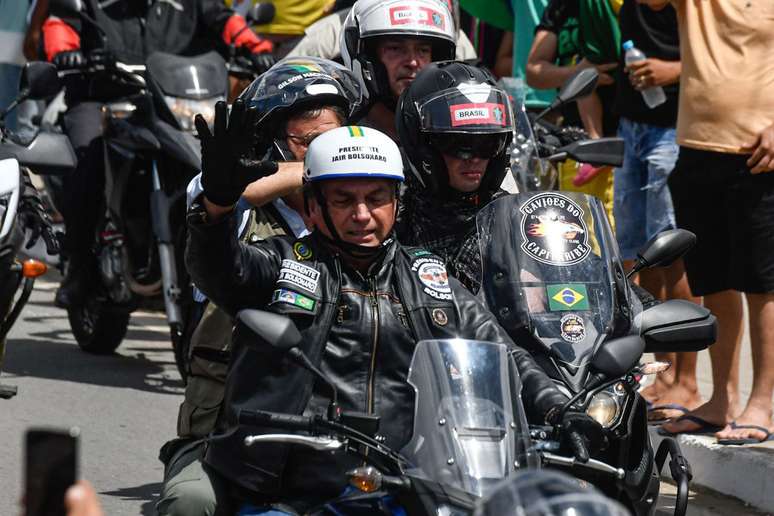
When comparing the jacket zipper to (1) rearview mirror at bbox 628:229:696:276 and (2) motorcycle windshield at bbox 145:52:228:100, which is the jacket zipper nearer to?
(1) rearview mirror at bbox 628:229:696:276

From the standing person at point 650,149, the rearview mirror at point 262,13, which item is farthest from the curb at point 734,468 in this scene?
the rearview mirror at point 262,13

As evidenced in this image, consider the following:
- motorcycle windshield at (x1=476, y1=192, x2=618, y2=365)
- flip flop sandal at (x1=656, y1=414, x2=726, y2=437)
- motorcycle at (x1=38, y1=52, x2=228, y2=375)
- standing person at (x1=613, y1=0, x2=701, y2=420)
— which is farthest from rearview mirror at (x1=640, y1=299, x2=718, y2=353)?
motorcycle at (x1=38, y1=52, x2=228, y2=375)

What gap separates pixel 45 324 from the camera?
1045 cm

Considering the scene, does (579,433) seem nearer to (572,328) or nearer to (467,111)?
(572,328)

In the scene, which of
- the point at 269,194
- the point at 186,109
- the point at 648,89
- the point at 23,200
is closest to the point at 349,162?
the point at 269,194

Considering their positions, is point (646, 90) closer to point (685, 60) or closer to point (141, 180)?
point (685, 60)

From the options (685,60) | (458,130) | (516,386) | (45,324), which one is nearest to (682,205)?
(685,60)

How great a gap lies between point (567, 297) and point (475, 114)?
2.38ft

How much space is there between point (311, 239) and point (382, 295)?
0.25 meters

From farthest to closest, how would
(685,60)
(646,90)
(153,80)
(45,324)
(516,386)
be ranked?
(45,324) < (153,80) < (646,90) < (685,60) < (516,386)

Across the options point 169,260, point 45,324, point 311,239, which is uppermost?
point 311,239

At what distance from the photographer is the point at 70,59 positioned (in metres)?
9.03

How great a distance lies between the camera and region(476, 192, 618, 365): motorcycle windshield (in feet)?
14.2

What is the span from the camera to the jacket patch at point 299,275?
12.9 ft
